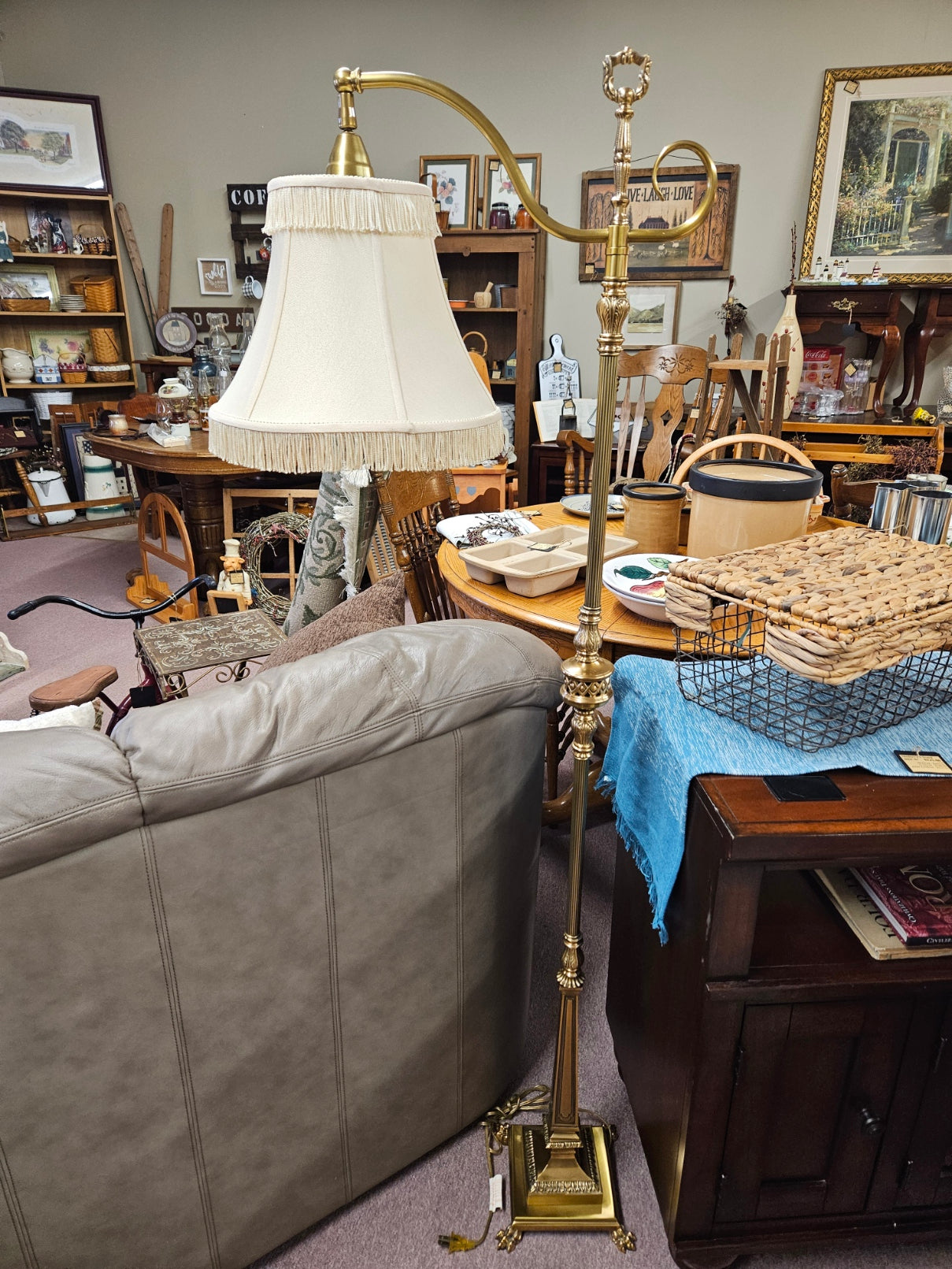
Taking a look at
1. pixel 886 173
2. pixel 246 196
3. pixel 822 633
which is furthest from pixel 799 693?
pixel 246 196

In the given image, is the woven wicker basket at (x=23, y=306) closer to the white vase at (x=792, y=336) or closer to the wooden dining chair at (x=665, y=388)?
the wooden dining chair at (x=665, y=388)

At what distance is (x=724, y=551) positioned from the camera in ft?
4.58

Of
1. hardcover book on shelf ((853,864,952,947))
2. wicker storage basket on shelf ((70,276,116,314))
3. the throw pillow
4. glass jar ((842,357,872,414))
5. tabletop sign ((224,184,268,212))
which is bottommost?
hardcover book on shelf ((853,864,952,947))

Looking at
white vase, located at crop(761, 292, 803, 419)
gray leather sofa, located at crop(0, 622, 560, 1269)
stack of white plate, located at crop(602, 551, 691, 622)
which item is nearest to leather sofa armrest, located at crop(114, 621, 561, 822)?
gray leather sofa, located at crop(0, 622, 560, 1269)

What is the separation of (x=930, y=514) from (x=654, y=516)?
0.49 m

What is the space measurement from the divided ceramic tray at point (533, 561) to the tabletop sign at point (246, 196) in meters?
4.30

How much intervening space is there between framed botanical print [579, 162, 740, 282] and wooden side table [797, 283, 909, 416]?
0.61 m

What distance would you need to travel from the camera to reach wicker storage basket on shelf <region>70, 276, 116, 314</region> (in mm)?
5203

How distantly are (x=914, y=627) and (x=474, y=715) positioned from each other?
552 millimetres

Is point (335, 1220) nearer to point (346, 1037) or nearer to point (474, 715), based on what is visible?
point (346, 1037)

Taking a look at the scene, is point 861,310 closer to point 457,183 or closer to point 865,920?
point 457,183

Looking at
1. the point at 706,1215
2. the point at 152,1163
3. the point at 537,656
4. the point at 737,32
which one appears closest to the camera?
the point at 152,1163

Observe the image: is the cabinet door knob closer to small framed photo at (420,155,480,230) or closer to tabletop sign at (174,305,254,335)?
small framed photo at (420,155,480,230)

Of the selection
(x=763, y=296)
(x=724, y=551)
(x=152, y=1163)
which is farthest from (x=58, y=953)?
(x=763, y=296)
